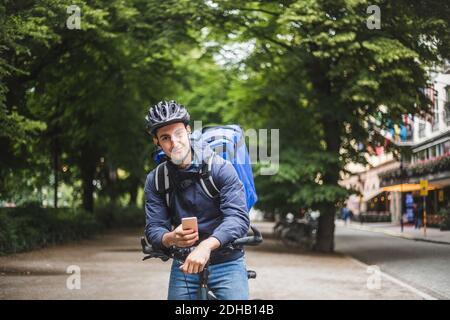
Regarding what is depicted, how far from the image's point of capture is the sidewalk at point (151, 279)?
37.9 ft

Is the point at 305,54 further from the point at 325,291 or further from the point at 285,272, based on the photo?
the point at 325,291

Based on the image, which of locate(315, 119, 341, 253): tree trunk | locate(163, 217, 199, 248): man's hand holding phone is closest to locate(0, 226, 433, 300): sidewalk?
locate(315, 119, 341, 253): tree trunk

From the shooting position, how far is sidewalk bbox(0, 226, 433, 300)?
1155 cm

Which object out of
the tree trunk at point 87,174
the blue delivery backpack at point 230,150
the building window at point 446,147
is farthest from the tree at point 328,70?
the tree trunk at point 87,174

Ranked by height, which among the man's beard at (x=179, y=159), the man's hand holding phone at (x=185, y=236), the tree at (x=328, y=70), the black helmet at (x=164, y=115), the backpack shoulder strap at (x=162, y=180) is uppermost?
the tree at (x=328, y=70)

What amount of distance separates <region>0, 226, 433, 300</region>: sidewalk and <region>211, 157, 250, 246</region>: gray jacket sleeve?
7406 mm

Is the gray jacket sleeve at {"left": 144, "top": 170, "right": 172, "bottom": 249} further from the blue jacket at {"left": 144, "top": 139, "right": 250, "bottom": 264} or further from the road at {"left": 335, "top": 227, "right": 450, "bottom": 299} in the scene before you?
the road at {"left": 335, "top": 227, "right": 450, "bottom": 299}

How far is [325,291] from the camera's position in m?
12.5

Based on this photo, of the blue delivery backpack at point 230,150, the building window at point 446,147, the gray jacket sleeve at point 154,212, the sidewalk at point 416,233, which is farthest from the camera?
the building window at point 446,147

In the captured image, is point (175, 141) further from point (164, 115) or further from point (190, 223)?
point (190, 223)

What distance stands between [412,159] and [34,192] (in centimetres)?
1760

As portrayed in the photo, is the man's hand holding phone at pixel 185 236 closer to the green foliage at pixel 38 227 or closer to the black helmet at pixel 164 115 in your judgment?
the black helmet at pixel 164 115

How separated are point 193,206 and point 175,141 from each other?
1.32 feet

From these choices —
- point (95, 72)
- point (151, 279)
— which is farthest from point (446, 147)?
point (95, 72)
